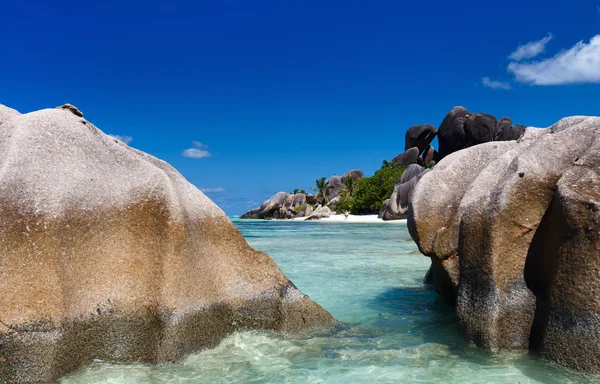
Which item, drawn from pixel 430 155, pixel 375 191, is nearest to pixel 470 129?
pixel 430 155

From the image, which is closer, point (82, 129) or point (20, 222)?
point (20, 222)

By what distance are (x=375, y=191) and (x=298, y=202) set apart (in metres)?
19.9

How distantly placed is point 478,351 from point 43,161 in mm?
4431

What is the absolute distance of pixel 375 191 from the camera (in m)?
58.6

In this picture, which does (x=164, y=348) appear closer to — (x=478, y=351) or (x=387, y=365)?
(x=387, y=365)

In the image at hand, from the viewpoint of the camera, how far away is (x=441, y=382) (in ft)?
13.2

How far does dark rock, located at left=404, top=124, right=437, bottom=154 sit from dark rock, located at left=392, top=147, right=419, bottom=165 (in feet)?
8.59

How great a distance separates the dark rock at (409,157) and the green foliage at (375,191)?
3309mm

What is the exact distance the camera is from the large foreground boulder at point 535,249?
3.88 m

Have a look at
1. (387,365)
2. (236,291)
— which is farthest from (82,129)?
→ (387,365)

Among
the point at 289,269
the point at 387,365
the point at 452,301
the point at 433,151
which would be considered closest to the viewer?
the point at 387,365

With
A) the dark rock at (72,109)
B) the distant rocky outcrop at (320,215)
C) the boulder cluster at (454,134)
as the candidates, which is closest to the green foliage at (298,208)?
the distant rocky outcrop at (320,215)

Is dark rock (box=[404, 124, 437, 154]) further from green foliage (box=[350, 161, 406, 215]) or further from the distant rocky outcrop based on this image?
the distant rocky outcrop

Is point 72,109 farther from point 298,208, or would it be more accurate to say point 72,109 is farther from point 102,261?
point 298,208
